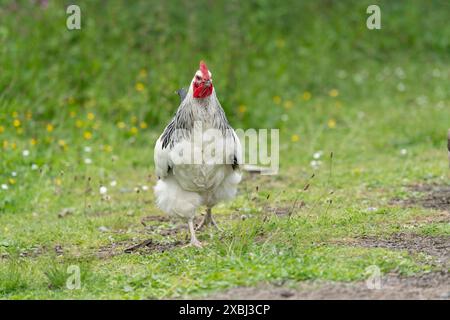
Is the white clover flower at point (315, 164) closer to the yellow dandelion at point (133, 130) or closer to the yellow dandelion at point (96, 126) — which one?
the yellow dandelion at point (133, 130)

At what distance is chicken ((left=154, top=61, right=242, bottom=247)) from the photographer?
24.4ft

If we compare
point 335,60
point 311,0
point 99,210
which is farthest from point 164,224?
point 311,0

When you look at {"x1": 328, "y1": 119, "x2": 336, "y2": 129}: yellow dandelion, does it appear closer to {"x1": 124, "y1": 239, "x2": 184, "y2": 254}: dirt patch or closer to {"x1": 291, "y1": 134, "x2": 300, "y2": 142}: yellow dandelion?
{"x1": 291, "y1": 134, "x2": 300, "y2": 142}: yellow dandelion

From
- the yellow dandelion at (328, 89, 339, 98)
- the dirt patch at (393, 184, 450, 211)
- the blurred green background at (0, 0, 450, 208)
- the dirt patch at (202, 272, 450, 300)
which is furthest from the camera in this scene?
the yellow dandelion at (328, 89, 339, 98)

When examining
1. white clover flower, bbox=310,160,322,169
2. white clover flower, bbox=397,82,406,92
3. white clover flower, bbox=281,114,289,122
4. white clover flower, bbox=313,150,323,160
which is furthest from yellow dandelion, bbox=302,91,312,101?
white clover flower, bbox=310,160,322,169

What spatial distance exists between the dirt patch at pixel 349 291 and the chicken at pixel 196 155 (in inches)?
63.7

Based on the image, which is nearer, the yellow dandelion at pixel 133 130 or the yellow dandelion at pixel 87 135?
the yellow dandelion at pixel 87 135

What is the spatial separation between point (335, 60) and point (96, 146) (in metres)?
6.00

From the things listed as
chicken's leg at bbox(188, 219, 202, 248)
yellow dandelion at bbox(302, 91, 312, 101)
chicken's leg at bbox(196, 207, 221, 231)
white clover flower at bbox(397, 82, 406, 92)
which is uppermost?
white clover flower at bbox(397, 82, 406, 92)

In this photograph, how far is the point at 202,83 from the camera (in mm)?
7332

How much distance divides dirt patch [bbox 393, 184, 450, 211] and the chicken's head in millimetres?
2753

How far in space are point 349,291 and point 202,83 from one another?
237 centimetres

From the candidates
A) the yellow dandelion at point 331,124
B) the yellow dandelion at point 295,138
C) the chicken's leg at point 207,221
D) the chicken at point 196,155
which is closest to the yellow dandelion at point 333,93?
the yellow dandelion at point 331,124

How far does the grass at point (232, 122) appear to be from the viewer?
6.78 metres
